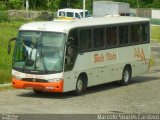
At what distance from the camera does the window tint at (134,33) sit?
92.8ft

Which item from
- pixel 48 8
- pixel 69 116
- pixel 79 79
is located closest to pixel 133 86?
pixel 79 79

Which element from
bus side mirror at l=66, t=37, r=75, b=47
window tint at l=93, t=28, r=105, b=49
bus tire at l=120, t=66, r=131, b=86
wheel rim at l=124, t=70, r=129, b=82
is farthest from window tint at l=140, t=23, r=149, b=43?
bus side mirror at l=66, t=37, r=75, b=47

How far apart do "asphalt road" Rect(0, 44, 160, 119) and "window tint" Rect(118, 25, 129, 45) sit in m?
1.87

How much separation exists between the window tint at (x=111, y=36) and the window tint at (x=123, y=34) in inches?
18.7

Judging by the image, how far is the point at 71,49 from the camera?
23000 mm

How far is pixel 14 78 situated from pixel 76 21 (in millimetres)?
3245

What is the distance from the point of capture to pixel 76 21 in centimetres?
2431

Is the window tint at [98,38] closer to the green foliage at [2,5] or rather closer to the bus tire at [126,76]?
the bus tire at [126,76]

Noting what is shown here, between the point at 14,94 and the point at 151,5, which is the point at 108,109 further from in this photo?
the point at 151,5

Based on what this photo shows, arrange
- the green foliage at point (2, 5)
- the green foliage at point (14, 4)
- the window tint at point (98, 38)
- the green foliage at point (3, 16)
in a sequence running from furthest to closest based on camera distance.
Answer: the green foliage at point (14, 4), the green foliage at point (2, 5), the green foliage at point (3, 16), the window tint at point (98, 38)

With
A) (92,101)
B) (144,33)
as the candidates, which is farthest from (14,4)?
(92,101)

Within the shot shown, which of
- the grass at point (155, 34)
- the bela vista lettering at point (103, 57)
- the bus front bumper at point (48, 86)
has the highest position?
the bela vista lettering at point (103, 57)

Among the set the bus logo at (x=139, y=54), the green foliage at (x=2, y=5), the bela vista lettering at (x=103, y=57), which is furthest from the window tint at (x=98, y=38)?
the green foliage at (x=2, y=5)

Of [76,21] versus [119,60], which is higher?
[76,21]
